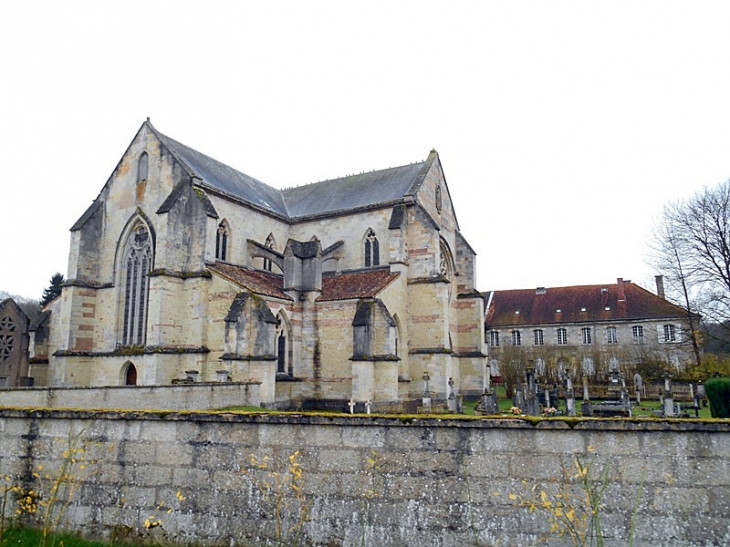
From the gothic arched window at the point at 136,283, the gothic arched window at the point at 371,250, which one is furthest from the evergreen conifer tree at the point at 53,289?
the gothic arched window at the point at 371,250

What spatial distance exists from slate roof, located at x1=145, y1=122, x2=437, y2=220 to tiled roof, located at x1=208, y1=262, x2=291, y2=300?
410 centimetres

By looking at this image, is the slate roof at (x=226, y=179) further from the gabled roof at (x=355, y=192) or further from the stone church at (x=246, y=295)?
the gabled roof at (x=355, y=192)

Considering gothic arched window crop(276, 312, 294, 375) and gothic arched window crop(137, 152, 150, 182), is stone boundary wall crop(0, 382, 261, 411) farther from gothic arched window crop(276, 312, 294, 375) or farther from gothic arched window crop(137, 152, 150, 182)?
gothic arched window crop(137, 152, 150, 182)

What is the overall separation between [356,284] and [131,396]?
13.3 meters

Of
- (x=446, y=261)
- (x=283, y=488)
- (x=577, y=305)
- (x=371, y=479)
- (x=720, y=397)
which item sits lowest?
(x=283, y=488)

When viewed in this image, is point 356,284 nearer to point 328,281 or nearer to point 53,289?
point 328,281

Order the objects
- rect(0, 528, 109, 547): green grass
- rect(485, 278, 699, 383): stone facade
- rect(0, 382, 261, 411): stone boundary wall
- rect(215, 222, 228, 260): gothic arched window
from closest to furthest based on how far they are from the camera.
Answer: rect(0, 528, 109, 547): green grass → rect(0, 382, 261, 411): stone boundary wall → rect(215, 222, 228, 260): gothic arched window → rect(485, 278, 699, 383): stone facade

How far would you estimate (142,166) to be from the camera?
27984 millimetres

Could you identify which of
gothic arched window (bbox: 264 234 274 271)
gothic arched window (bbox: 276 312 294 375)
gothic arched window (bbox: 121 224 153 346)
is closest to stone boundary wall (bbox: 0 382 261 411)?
gothic arched window (bbox: 276 312 294 375)

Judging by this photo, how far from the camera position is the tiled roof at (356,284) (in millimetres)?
26797

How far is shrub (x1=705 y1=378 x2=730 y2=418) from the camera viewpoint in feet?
60.5

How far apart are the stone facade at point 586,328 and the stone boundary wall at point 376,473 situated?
35577 millimetres

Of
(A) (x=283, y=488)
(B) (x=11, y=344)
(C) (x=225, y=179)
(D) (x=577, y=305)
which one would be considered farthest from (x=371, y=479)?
(D) (x=577, y=305)

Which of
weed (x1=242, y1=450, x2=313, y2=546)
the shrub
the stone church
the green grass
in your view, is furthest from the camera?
the stone church
